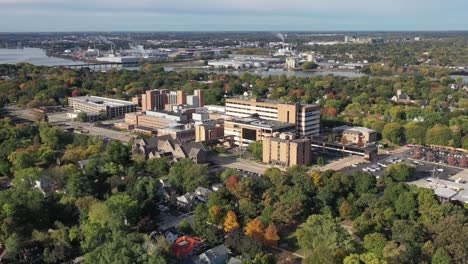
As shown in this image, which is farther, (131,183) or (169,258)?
(131,183)

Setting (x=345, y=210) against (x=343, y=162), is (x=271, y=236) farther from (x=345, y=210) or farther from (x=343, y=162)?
(x=343, y=162)

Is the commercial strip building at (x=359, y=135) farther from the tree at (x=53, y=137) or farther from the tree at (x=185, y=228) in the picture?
the tree at (x=53, y=137)

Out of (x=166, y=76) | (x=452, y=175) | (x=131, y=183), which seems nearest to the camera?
(x=131, y=183)

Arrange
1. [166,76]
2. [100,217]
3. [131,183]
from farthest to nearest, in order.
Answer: [166,76] → [131,183] → [100,217]

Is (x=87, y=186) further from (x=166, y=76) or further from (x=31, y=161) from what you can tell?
(x=166, y=76)

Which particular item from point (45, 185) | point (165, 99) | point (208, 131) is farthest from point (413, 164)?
point (165, 99)

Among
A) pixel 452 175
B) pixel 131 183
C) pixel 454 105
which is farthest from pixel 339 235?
pixel 454 105

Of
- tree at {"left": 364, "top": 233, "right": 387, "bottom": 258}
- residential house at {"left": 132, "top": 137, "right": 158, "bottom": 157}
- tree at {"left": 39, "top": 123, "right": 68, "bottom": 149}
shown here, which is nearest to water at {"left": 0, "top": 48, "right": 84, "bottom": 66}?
tree at {"left": 39, "top": 123, "right": 68, "bottom": 149}
